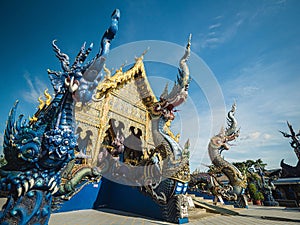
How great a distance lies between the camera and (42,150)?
2152 mm

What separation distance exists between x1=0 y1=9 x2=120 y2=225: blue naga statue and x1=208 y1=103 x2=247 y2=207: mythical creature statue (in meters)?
8.47

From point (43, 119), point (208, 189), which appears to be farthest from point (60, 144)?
point (208, 189)

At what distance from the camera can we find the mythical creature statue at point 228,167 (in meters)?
8.30

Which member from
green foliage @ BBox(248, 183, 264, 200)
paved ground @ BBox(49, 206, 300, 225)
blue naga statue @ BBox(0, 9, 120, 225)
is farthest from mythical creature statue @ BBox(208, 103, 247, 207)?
blue naga statue @ BBox(0, 9, 120, 225)

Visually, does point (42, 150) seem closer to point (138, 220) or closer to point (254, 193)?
point (138, 220)

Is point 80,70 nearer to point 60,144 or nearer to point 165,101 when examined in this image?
point 60,144

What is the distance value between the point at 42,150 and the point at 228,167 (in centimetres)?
952

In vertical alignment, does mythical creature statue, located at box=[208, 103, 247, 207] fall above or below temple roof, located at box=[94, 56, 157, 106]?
below

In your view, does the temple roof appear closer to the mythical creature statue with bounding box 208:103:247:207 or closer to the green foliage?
the mythical creature statue with bounding box 208:103:247:207

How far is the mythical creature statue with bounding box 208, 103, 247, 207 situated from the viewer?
830cm

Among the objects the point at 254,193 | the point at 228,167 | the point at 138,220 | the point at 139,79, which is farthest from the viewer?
the point at 254,193

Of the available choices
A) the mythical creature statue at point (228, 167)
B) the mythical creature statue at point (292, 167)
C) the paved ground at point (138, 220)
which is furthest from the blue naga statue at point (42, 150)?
the mythical creature statue at point (292, 167)

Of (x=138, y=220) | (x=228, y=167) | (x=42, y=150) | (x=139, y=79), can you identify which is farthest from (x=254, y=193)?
(x=42, y=150)

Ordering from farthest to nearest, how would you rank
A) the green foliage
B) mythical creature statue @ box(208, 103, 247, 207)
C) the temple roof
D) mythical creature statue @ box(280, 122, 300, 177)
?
mythical creature statue @ box(280, 122, 300, 177), the green foliage, mythical creature statue @ box(208, 103, 247, 207), the temple roof
